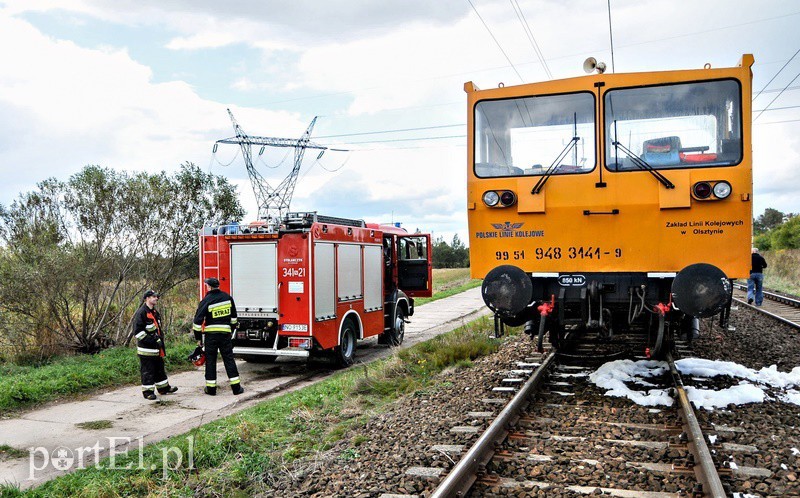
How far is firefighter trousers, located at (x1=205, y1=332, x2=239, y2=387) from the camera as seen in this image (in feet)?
30.5

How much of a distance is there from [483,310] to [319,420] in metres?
15.3

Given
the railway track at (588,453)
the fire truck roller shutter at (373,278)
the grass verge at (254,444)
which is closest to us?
the railway track at (588,453)

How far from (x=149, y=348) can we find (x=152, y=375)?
0.45 m

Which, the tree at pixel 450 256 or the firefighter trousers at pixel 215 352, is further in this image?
the tree at pixel 450 256

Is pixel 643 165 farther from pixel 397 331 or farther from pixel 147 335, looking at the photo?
pixel 397 331

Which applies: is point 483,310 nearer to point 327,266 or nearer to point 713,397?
point 327,266

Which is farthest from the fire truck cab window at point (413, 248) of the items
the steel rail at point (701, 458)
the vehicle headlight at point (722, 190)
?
the steel rail at point (701, 458)

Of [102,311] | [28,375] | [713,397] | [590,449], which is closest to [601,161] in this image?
[713,397]

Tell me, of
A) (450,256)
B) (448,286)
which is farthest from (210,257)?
(450,256)

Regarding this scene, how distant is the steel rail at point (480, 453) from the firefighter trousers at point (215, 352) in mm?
4814

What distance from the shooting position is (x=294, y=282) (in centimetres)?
1072

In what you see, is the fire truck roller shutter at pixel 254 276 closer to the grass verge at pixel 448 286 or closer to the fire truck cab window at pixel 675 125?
the fire truck cab window at pixel 675 125

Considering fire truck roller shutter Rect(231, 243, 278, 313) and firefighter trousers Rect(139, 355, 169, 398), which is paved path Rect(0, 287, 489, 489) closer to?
firefighter trousers Rect(139, 355, 169, 398)

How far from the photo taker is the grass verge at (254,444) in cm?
525
